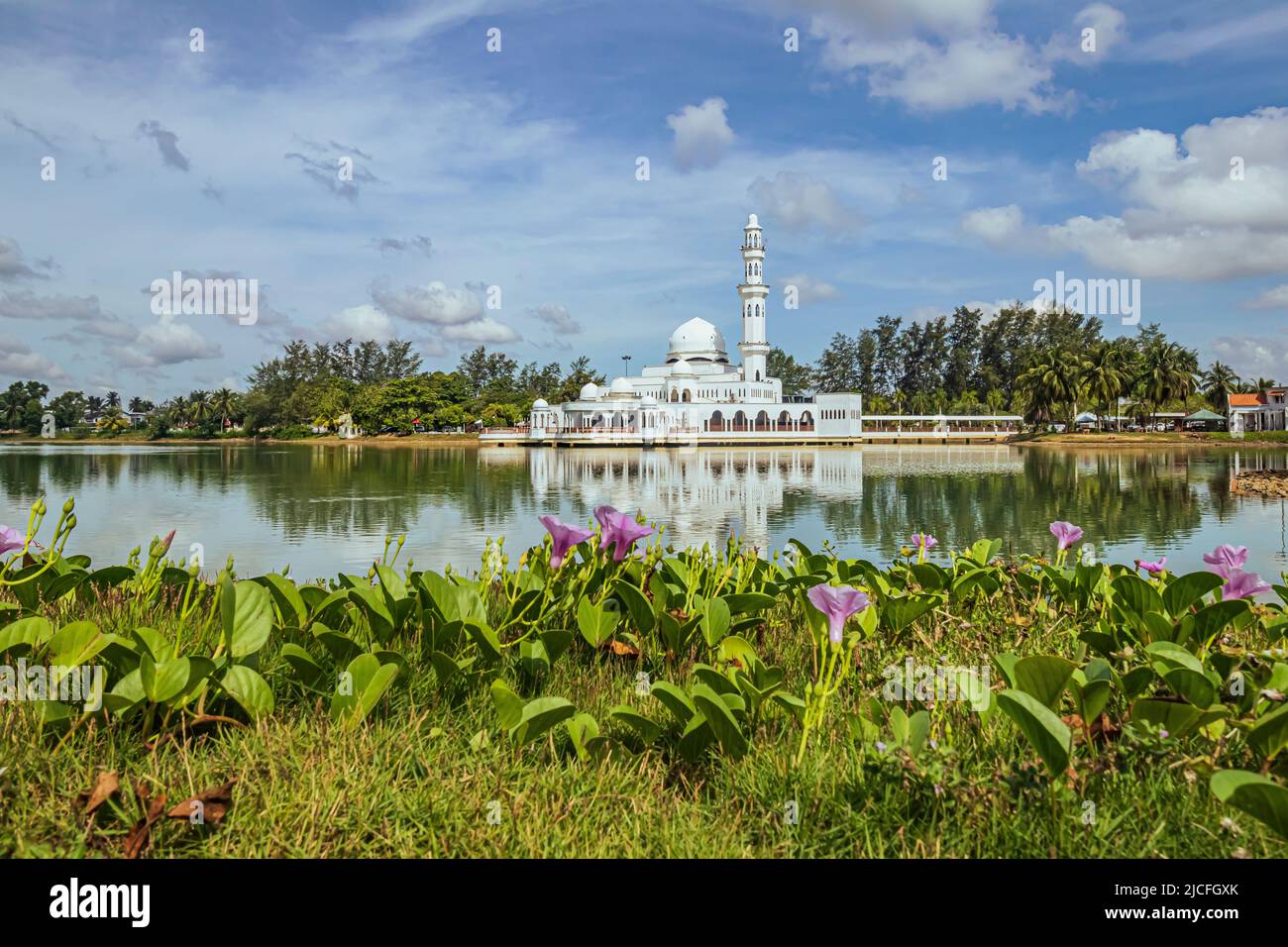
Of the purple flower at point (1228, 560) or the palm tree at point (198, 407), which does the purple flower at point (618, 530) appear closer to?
the purple flower at point (1228, 560)

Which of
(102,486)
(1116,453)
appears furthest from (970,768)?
(1116,453)

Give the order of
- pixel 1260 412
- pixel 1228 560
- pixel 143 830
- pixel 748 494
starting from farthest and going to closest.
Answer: pixel 1260 412 < pixel 748 494 < pixel 1228 560 < pixel 143 830

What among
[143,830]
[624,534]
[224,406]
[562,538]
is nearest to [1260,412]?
[624,534]

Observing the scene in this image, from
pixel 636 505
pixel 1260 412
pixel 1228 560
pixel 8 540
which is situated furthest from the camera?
pixel 1260 412

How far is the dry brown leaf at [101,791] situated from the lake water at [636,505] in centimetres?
325

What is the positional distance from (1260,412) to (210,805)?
228ft

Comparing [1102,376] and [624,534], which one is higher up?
[1102,376]

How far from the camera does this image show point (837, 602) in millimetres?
1988

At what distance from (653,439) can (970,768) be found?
5145cm

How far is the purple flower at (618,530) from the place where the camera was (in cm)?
301

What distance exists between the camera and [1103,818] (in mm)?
1867

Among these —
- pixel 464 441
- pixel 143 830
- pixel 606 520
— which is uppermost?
pixel 464 441

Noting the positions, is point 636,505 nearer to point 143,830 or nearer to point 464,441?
point 143,830
